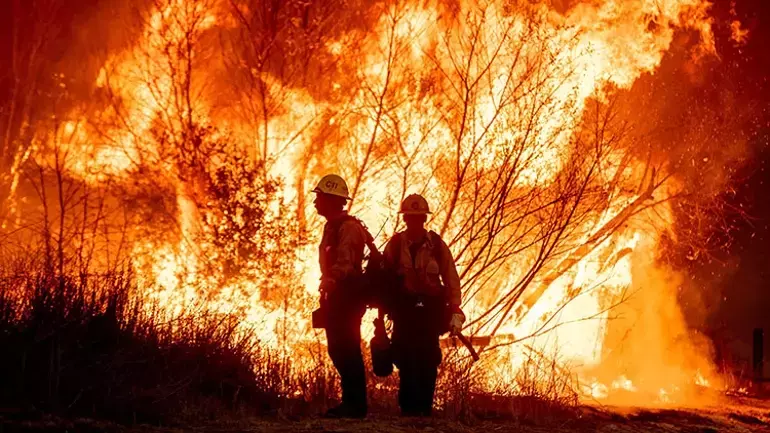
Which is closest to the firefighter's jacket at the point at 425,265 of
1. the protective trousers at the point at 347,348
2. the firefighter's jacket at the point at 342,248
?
the firefighter's jacket at the point at 342,248

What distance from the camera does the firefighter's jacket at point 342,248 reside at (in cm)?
857

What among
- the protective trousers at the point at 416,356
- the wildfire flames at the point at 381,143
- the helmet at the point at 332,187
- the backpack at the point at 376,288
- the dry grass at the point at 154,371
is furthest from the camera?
the wildfire flames at the point at 381,143

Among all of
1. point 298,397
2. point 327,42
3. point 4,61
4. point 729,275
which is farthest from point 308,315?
point 729,275

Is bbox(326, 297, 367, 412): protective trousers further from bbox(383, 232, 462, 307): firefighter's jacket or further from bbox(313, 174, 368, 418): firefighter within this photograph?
bbox(383, 232, 462, 307): firefighter's jacket

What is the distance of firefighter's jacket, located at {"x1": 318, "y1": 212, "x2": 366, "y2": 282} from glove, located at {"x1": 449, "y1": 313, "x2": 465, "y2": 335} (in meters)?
1.00

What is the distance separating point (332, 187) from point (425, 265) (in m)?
1.09

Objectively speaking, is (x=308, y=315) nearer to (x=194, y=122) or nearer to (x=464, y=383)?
(x=464, y=383)

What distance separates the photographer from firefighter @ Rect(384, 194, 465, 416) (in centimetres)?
905

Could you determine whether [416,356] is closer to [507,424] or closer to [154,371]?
[507,424]

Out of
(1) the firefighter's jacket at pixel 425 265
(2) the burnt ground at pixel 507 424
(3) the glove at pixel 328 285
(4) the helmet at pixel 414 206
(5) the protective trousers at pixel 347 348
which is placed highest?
(4) the helmet at pixel 414 206

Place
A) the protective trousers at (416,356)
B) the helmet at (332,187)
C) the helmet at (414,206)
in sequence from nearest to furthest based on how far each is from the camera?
the helmet at (332,187) < the protective trousers at (416,356) < the helmet at (414,206)

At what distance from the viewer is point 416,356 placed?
906 centimetres

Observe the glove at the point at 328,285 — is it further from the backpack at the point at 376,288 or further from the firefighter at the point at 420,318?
the firefighter at the point at 420,318

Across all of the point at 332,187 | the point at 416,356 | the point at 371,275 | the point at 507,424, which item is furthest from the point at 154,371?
the point at 507,424
